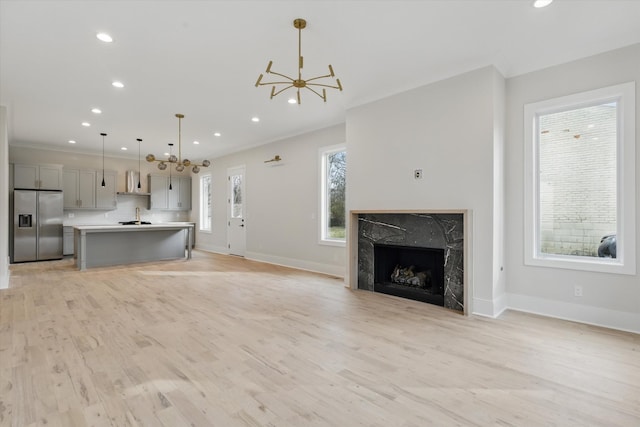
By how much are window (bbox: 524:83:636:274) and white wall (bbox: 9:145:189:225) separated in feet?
31.4

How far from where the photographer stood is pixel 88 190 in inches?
336

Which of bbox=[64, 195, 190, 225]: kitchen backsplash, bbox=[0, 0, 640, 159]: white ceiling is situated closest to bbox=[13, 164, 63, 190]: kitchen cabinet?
bbox=[64, 195, 190, 225]: kitchen backsplash

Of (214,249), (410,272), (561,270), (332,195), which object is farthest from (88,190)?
(561,270)

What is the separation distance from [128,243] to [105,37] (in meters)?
5.37

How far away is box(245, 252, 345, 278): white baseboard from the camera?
601 centimetres

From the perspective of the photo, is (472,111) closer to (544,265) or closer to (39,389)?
(544,265)

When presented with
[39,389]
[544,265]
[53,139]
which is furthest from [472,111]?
[53,139]

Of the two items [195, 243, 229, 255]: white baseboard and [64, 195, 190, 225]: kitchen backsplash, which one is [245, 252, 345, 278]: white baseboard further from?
[64, 195, 190, 225]: kitchen backsplash

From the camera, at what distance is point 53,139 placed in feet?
24.1

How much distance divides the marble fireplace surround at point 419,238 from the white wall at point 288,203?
97 centimetres

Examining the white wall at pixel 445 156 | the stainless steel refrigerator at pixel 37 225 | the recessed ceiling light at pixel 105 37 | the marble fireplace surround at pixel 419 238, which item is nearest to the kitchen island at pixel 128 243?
the stainless steel refrigerator at pixel 37 225

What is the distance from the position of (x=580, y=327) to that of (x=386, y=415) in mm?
2648

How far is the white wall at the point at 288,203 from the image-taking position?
6.32 meters

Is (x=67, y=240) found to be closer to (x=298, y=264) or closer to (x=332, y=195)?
(x=298, y=264)
